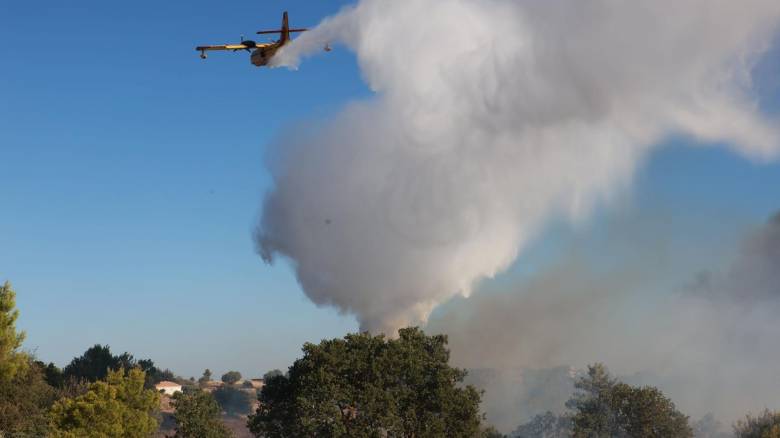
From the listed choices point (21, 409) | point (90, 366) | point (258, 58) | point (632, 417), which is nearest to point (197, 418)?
point (21, 409)

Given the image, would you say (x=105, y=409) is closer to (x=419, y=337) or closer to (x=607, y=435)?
(x=419, y=337)

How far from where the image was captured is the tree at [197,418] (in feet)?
333

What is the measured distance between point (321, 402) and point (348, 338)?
10.4 meters

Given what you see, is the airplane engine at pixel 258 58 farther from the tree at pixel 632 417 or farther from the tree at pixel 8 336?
the tree at pixel 632 417

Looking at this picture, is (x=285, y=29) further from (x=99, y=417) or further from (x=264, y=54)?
(x=99, y=417)

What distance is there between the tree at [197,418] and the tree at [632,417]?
66.7m

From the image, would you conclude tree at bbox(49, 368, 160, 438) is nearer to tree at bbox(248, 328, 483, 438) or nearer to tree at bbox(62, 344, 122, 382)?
tree at bbox(248, 328, 483, 438)

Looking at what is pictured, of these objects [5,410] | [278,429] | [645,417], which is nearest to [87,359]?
[5,410]

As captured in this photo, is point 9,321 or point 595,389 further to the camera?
point 595,389

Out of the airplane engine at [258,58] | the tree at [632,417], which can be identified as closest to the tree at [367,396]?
the airplane engine at [258,58]

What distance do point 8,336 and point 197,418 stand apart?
27.1 meters

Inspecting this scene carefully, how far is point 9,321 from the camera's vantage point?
83.9 meters

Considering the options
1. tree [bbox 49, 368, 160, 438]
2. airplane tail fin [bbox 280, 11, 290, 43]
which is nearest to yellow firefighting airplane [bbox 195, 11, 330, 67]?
airplane tail fin [bbox 280, 11, 290, 43]

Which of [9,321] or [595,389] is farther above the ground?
[595,389]
